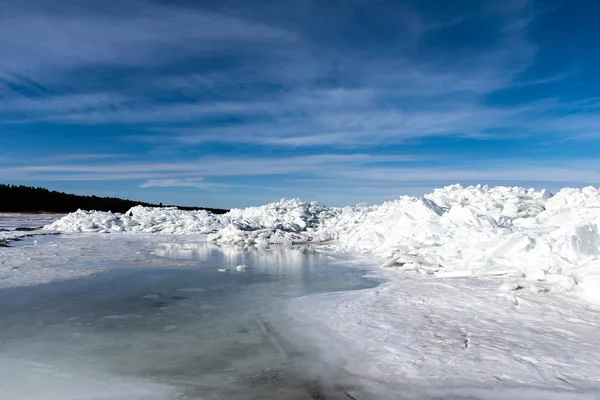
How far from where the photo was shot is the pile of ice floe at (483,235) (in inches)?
216

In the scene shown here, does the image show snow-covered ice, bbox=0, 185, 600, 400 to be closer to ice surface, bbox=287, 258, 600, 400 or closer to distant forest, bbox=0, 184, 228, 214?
ice surface, bbox=287, 258, 600, 400

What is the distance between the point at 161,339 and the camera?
374 centimetres

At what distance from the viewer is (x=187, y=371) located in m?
3.02

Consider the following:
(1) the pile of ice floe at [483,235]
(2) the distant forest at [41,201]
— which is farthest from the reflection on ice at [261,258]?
(2) the distant forest at [41,201]

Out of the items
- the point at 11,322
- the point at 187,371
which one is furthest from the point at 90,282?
the point at 187,371

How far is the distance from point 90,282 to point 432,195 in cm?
918

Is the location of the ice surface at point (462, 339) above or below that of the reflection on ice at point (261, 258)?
below

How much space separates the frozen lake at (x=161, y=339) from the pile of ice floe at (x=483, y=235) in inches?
73.4

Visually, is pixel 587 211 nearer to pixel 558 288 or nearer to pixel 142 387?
pixel 558 288

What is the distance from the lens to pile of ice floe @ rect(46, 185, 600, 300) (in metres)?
5.48

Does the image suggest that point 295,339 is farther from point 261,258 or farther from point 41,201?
point 41,201

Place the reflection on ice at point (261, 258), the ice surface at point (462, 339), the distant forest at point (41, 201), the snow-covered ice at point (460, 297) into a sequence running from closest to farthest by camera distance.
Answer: the ice surface at point (462, 339), the snow-covered ice at point (460, 297), the reflection on ice at point (261, 258), the distant forest at point (41, 201)

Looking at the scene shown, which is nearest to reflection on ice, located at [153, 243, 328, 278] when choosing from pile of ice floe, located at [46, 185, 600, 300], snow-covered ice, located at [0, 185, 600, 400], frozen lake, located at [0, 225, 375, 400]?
snow-covered ice, located at [0, 185, 600, 400]

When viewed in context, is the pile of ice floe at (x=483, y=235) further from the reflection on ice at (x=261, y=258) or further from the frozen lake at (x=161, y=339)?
the frozen lake at (x=161, y=339)
